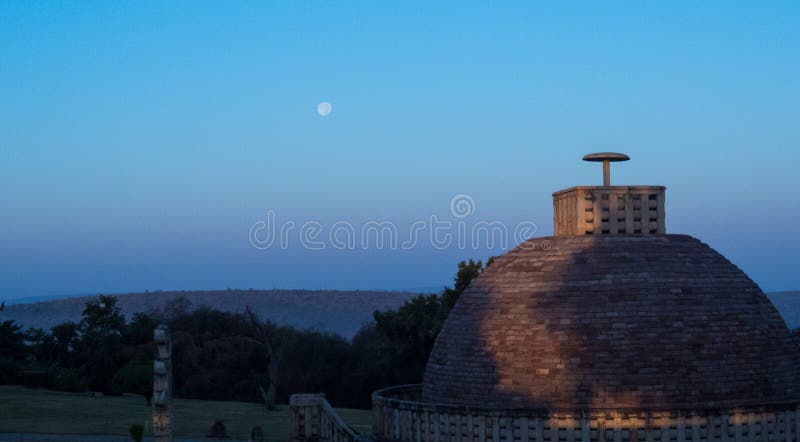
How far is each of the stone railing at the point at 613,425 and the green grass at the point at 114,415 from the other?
18.8m

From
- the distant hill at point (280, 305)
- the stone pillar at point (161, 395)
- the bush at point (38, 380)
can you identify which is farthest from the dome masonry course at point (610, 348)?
the distant hill at point (280, 305)

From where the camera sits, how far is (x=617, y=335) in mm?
16469

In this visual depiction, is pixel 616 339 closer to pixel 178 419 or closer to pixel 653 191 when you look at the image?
pixel 653 191

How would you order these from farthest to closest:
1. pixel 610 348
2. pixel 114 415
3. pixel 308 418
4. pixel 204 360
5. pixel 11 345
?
1. pixel 11 345
2. pixel 204 360
3. pixel 114 415
4. pixel 308 418
5. pixel 610 348

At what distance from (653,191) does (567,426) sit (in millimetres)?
5720

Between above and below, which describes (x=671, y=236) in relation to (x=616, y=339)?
above

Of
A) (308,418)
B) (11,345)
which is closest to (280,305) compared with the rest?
(11,345)

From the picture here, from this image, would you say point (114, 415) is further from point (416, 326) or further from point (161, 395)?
point (161, 395)

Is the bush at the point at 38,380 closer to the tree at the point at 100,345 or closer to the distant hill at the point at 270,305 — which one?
the tree at the point at 100,345

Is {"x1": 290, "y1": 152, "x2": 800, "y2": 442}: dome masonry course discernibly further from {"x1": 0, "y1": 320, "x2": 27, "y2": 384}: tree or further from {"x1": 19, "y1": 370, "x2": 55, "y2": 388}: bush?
{"x1": 0, "y1": 320, "x2": 27, "y2": 384}: tree

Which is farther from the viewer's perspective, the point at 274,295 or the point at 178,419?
the point at 274,295

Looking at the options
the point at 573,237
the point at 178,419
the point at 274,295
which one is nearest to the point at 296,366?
the point at 178,419

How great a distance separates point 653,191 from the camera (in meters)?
18.5

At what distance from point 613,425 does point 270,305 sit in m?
125
